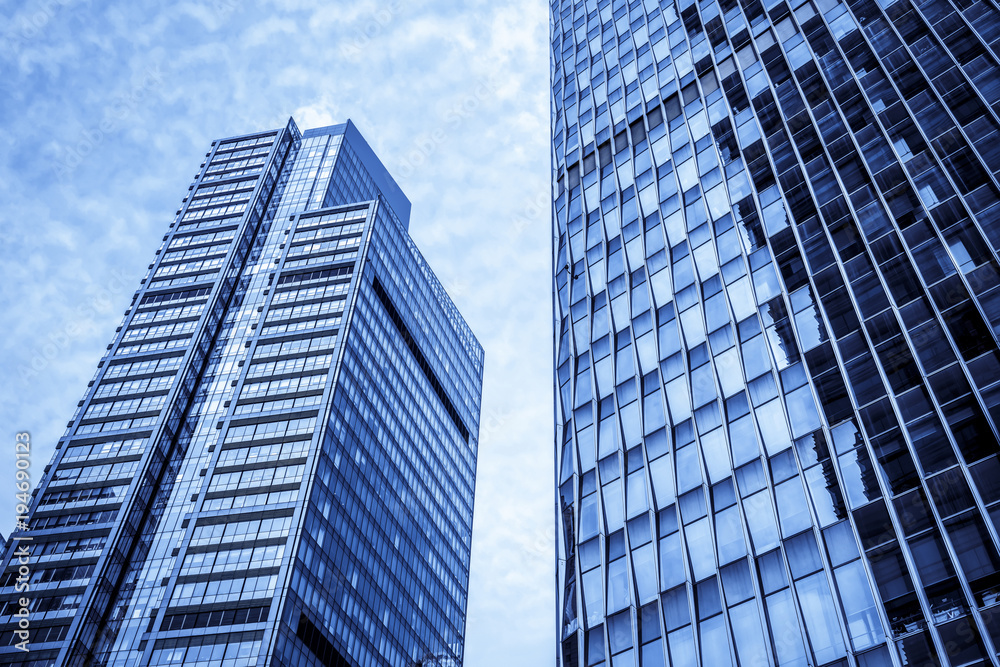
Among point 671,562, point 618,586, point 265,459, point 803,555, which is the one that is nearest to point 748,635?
point 803,555

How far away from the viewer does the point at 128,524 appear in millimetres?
95375

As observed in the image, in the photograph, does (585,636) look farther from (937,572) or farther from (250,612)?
(250,612)

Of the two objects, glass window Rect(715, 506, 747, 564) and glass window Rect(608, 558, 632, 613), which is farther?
glass window Rect(608, 558, 632, 613)

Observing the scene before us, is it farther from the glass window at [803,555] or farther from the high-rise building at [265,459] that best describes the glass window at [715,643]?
the high-rise building at [265,459]

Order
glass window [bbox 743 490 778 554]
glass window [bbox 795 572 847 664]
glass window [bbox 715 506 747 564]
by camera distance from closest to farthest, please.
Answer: glass window [bbox 795 572 847 664]
glass window [bbox 743 490 778 554]
glass window [bbox 715 506 747 564]

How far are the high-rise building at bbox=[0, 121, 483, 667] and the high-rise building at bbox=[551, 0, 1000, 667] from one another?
173ft

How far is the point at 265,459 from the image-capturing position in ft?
318

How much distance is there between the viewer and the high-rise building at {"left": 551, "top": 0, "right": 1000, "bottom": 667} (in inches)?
1040

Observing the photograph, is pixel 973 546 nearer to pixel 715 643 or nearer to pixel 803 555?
pixel 803 555

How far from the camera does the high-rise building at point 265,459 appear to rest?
86.1 m

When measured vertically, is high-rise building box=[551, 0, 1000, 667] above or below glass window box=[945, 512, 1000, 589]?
above

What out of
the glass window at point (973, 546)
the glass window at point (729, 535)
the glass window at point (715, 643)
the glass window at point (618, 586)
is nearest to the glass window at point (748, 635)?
the glass window at point (715, 643)

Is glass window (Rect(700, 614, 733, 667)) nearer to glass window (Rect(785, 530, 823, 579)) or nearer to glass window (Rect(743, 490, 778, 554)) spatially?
glass window (Rect(743, 490, 778, 554))

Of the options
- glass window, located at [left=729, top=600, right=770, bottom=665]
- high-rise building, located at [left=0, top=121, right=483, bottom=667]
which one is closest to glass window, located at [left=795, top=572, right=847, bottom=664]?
glass window, located at [left=729, top=600, right=770, bottom=665]
